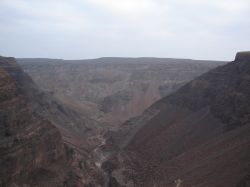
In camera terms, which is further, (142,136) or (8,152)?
(142,136)

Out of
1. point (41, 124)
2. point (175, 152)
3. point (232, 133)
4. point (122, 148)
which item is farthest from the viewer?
point (122, 148)

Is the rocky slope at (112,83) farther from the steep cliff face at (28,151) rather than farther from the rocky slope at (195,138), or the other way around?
the steep cliff face at (28,151)

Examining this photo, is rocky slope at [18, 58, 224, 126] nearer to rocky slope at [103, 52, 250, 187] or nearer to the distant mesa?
rocky slope at [103, 52, 250, 187]

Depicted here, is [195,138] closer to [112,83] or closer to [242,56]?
[242,56]

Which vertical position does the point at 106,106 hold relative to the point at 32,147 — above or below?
below

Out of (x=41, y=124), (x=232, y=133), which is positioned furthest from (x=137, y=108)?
(x=41, y=124)

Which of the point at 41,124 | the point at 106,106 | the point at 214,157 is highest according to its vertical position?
the point at 41,124

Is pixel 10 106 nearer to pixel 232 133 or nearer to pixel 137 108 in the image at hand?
pixel 232 133
